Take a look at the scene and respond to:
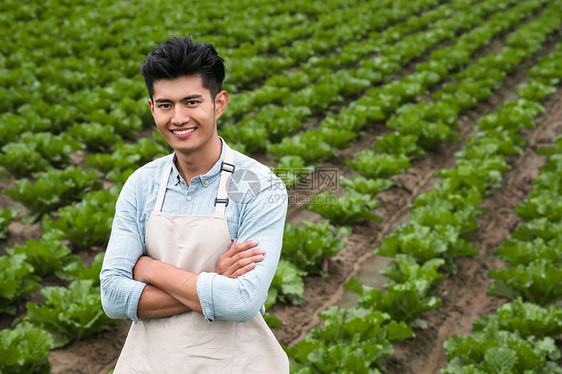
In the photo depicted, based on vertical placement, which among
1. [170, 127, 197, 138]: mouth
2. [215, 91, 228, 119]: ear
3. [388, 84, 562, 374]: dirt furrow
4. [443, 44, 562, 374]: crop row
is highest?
[215, 91, 228, 119]: ear

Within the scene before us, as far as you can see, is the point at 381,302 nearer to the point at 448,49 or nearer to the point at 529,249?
the point at 529,249

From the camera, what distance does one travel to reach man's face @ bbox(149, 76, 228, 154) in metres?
1.80

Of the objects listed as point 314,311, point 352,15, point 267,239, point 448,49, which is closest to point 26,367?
point 314,311

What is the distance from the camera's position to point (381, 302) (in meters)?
4.21

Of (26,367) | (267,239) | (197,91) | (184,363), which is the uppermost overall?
(197,91)

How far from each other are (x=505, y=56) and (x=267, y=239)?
37.8ft

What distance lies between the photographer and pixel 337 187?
650cm

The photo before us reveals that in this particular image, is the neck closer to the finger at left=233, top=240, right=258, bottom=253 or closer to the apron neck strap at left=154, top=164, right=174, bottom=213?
the apron neck strap at left=154, top=164, right=174, bottom=213

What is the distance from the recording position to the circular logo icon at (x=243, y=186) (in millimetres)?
1806

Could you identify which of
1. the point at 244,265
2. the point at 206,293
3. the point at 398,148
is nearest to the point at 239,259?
the point at 244,265

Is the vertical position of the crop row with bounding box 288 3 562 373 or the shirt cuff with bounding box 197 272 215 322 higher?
the shirt cuff with bounding box 197 272 215 322

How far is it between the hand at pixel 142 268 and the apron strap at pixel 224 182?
32cm

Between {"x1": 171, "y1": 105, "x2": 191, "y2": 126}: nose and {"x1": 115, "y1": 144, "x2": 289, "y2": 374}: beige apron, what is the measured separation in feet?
0.72

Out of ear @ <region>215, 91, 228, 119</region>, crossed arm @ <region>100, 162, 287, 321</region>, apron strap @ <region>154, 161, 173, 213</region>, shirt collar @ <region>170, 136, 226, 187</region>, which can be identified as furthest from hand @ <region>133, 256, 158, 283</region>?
ear @ <region>215, 91, 228, 119</region>
